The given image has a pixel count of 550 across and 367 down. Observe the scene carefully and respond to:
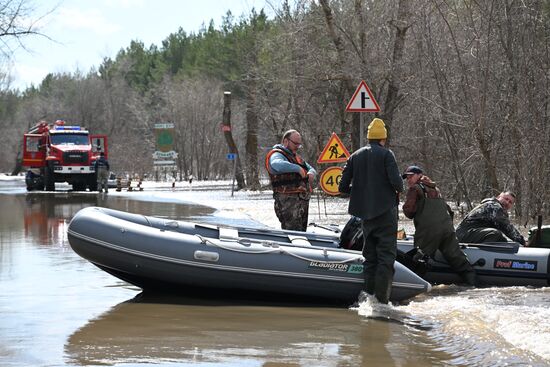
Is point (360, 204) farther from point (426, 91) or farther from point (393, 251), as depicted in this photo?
point (426, 91)

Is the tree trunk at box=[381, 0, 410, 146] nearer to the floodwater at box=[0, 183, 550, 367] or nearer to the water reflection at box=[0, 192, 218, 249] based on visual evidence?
the water reflection at box=[0, 192, 218, 249]

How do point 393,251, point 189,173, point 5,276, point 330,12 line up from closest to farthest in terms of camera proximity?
1. point 393,251
2. point 5,276
3. point 330,12
4. point 189,173

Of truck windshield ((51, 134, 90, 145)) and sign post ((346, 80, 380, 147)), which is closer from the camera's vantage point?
sign post ((346, 80, 380, 147))

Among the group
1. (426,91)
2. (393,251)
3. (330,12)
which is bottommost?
(393,251)

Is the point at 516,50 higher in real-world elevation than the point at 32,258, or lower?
higher

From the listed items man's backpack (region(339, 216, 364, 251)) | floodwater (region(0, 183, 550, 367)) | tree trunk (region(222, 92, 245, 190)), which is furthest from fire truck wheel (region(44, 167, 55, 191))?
man's backpack (region(339, 216, 364, 251))

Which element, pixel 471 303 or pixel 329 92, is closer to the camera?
pixel 471 303

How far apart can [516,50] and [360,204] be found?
372 inches

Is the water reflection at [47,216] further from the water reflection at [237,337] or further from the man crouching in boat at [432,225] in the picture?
the water reflection at [237,337]

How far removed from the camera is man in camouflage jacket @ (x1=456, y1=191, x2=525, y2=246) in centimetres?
1134

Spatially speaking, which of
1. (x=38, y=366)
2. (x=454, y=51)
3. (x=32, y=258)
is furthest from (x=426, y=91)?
(x=38, y=366)

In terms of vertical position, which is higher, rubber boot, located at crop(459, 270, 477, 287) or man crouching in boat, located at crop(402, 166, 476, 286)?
man crouching in boat, located at crop(402, 166, 476, 286)

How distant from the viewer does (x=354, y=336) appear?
25.6ft

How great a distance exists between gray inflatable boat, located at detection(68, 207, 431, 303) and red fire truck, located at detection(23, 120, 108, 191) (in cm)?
3134
